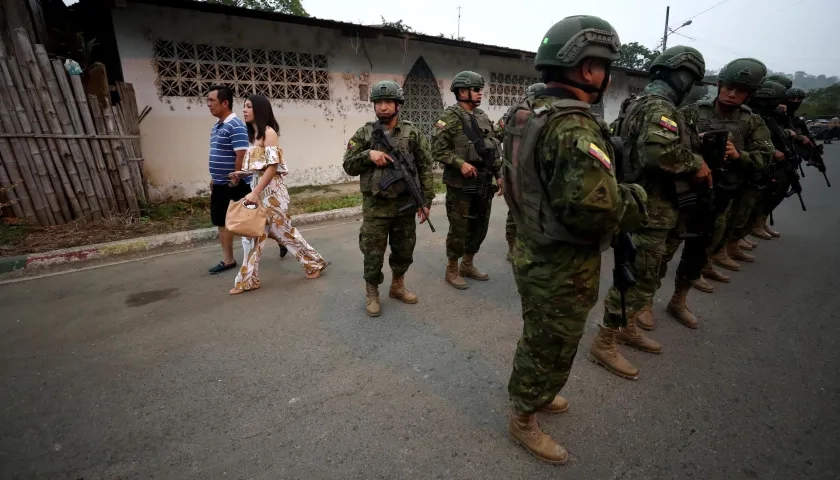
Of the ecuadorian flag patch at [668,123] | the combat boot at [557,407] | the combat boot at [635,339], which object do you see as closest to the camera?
the combat boot at [557,407]

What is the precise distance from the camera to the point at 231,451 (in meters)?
1.86

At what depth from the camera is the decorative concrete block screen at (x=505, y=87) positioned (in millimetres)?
10484

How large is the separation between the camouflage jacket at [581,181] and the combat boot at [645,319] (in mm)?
1709

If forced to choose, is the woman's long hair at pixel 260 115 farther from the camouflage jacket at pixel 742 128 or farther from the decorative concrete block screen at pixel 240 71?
the camouflage jacket at pixel 742 128

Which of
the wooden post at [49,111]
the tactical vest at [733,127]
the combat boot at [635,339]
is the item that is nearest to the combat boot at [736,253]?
the tactical vest at [733,127]

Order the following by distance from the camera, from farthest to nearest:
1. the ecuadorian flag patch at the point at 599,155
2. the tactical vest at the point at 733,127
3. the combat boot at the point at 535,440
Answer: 1. the tactical vest at the point at 733,127
2. the combat boot at the point at 535,440
3. the ecuadorian flag patch at the point at 599,155

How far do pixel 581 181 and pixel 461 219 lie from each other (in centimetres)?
226

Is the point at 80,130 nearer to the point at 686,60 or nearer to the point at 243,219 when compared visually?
the point at 243,219

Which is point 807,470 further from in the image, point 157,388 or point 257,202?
point 257,202

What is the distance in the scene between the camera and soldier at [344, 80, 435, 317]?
298 centimetres

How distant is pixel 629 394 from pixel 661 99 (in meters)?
1.78

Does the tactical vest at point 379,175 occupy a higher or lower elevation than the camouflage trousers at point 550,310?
higher

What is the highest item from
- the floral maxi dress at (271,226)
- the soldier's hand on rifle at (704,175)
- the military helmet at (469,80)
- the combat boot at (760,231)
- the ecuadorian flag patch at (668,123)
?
the military helmet at (469,80)

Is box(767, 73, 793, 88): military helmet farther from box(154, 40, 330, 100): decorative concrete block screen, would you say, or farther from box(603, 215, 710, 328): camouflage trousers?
box(154, 40, 330, 100): decorative concrete block screen
